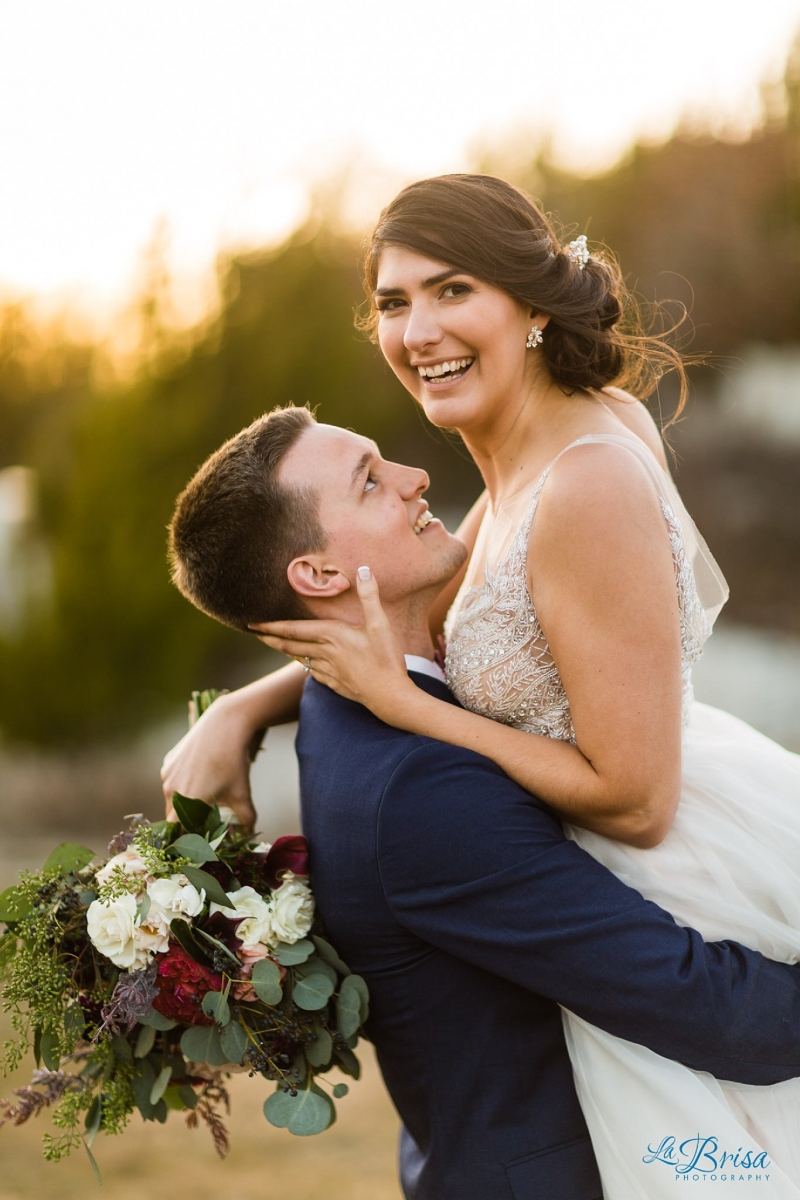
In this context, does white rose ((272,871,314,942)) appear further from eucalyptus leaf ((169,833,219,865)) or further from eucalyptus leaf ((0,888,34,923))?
eucalyptus leaf ((0,888,34,923))

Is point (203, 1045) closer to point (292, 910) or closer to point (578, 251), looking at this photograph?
point (292, 910)

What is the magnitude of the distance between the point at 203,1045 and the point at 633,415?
6.15ft

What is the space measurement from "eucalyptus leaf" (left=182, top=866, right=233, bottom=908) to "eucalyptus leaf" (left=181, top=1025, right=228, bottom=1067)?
259mm

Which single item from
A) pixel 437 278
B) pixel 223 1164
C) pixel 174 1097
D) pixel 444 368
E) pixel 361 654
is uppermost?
pixel 437 278

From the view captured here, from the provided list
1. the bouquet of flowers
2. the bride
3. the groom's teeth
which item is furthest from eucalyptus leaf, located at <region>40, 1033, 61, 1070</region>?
the groom's teeth

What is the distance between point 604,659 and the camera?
207 centimetres

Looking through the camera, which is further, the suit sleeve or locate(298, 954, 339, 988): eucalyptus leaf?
locate(298, 954, 339, 988): eucalyptus leaf

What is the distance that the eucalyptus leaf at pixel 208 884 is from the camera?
229cm

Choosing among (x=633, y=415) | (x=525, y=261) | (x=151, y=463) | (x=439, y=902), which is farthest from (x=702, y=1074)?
(x=151, y=463)

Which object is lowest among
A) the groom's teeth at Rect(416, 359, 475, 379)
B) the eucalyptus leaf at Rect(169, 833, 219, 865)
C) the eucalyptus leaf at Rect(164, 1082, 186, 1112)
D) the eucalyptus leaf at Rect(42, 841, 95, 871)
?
the eucalyptus leaf at Rect(164, 1082, 186, 1112)

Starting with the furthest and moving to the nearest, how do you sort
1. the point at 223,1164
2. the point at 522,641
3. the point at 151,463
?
the point at 151,463 → the point at 223,1164 → the point at 522,641

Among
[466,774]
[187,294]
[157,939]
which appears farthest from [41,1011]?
[187,294]

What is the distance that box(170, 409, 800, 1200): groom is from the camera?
2.00 m

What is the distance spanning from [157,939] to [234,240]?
9170 mm
